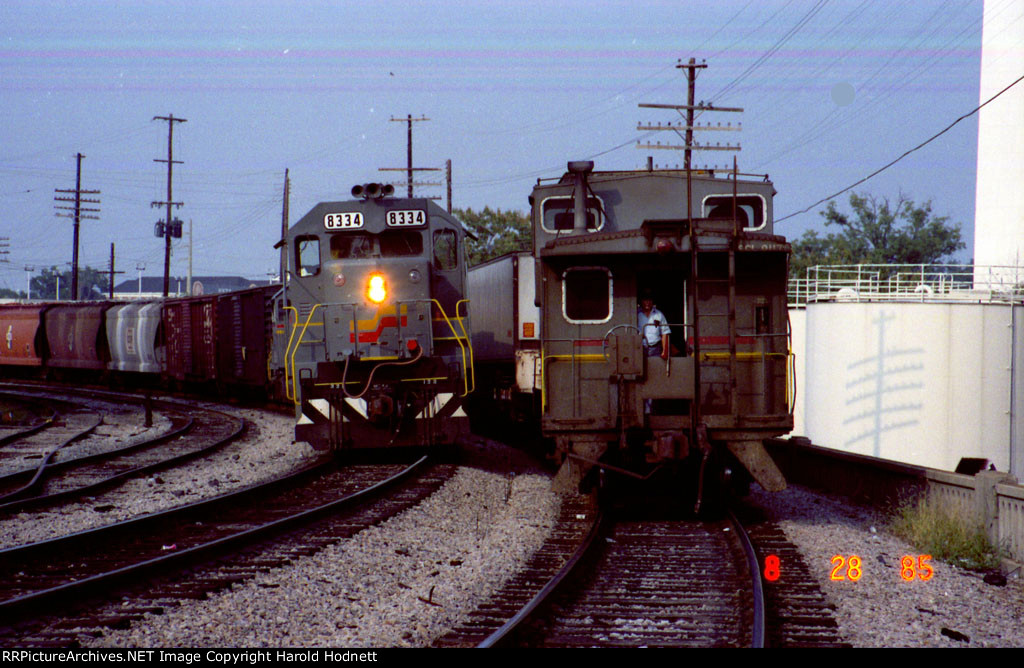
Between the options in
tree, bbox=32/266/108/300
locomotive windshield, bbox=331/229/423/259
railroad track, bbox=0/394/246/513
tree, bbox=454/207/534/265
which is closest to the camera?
railroad track, bbox=0/394/246/513

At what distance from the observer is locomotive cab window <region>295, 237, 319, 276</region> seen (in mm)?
13895

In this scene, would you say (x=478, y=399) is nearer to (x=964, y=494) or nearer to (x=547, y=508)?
(x=547, y=508)

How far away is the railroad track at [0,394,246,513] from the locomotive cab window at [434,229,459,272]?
17.7ft

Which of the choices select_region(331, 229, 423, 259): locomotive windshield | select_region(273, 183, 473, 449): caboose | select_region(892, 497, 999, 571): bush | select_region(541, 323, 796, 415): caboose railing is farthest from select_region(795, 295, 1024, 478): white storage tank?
select_region(541, 323, 796, 415): caboose railing

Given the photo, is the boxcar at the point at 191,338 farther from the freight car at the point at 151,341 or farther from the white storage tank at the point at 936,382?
the white storage tank at the point at 936,382

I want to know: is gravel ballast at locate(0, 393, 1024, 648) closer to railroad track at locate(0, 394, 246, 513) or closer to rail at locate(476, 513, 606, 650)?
rail at locate(476, 513, 606, 650)

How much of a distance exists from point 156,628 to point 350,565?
2233 mm

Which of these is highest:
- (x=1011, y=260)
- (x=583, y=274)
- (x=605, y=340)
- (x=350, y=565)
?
(x=1011, y=260)

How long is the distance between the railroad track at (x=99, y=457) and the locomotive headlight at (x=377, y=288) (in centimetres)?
431

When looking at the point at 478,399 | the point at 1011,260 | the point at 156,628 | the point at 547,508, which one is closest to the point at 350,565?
the point at 156,628

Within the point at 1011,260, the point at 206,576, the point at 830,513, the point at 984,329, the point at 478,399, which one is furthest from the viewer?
the point at 1011,260

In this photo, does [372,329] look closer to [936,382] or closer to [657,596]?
[657,596]

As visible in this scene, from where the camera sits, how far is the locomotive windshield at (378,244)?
13.9 meters

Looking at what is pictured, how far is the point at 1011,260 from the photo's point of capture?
127 ft
